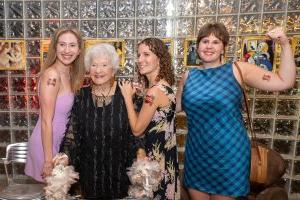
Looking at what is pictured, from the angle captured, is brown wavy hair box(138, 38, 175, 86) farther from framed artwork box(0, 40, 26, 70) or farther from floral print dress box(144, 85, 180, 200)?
framed artwork box(0, 40, 26, 70)

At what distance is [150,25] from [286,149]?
1.64 m

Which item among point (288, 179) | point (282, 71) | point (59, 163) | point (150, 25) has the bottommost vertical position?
point (288, 179)

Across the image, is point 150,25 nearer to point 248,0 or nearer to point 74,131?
point 248,0

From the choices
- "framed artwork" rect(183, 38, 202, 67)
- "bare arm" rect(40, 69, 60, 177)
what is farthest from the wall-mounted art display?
"bare arm" rect(40, 69, 60, 177)

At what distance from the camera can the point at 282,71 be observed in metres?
1.37

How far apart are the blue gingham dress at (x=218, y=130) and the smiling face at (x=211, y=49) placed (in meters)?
0.05

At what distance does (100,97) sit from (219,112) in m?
0.60

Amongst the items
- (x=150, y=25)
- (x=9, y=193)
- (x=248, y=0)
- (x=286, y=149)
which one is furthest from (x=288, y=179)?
(x=9, y=193)

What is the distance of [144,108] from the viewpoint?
53.9 inches

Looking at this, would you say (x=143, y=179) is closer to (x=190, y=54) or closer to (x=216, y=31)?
(x=216, y=31)

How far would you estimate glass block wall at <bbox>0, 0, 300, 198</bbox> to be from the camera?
2.42 metres

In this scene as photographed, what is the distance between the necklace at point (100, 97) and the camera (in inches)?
55.5

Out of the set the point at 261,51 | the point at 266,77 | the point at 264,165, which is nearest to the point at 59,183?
the point at 266,77

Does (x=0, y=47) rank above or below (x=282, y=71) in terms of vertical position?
above
